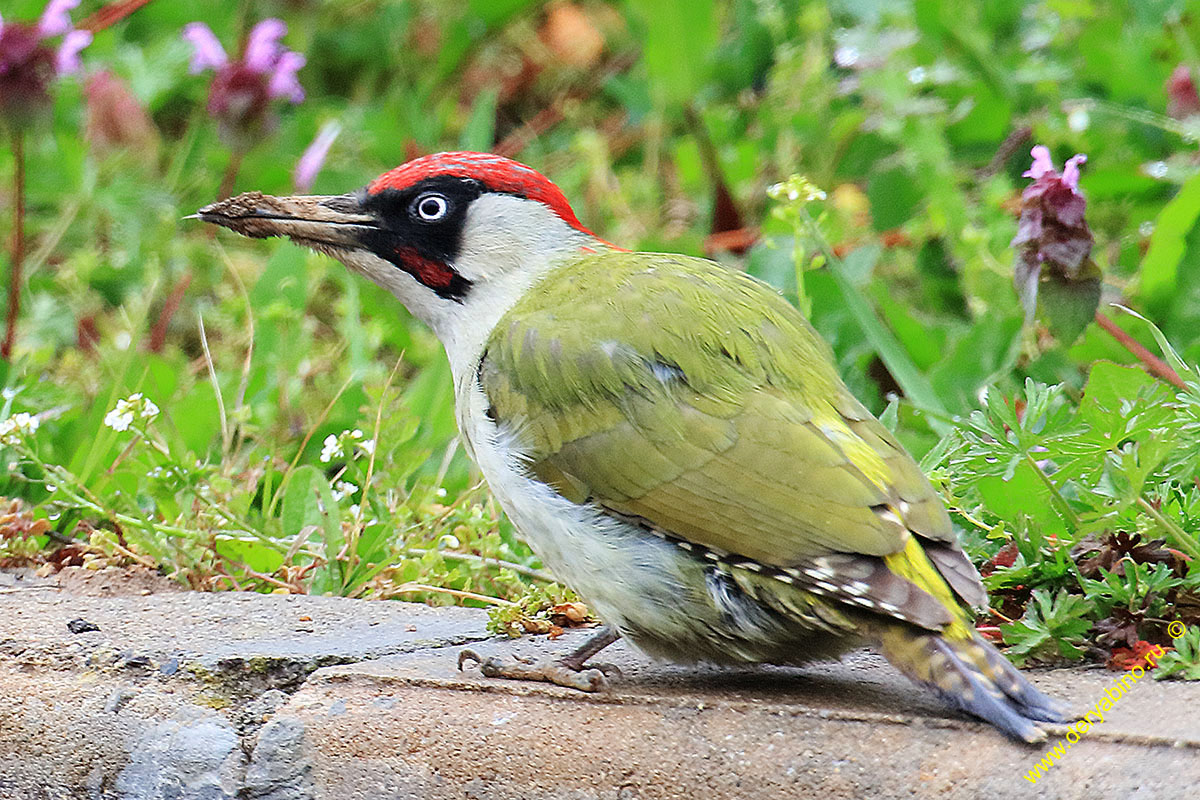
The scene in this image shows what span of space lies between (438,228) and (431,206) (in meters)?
0.05

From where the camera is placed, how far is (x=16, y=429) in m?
3.48

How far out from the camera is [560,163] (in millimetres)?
6418

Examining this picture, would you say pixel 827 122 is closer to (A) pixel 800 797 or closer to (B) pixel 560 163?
(B) pixel 560 163

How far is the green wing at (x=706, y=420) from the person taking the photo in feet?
8.24

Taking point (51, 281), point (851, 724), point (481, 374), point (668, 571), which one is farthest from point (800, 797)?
point (51, 281)

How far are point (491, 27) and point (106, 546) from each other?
410 centimetres

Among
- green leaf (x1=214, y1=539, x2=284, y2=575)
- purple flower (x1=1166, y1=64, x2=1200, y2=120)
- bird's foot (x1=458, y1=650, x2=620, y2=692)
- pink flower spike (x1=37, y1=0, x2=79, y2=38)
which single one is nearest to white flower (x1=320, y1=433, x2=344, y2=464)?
green leaf (x1=214, y1=539, x2=284, y2=575)

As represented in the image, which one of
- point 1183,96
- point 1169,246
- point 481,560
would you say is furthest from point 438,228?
point 1183,96

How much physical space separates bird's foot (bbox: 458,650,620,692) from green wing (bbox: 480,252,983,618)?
287mm

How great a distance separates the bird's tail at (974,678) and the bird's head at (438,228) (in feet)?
3.91

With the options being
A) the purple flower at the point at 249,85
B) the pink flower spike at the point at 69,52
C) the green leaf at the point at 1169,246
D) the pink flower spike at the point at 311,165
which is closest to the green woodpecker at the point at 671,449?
the pink flower spike at the point at 69,52

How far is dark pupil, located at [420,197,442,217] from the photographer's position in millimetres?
3234

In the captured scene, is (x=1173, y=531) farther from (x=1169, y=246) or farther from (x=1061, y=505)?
(x=1169, y=246)

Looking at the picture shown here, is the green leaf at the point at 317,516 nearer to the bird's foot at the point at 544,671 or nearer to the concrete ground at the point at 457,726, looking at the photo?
the concrete ground at the point at 457,726
